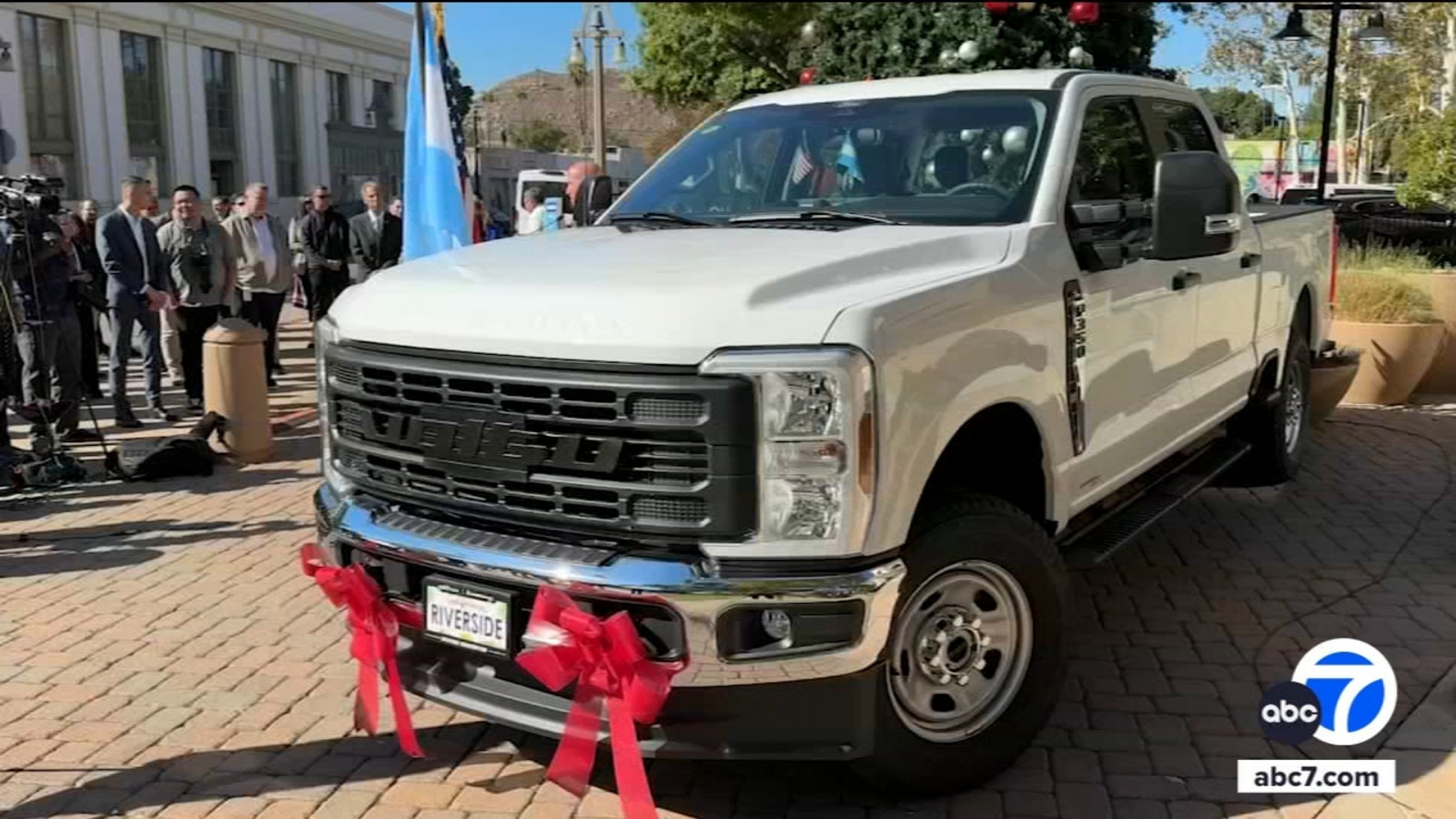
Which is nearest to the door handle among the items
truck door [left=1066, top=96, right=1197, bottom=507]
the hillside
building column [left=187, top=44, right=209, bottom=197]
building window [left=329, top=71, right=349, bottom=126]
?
truck door [left=1066, top=96, right=1197, bottom=507]

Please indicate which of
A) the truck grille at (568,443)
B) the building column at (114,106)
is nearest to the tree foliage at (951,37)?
the truck grille at (568,443)

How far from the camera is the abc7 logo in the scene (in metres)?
4.09

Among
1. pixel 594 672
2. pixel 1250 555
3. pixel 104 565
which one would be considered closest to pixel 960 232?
→ pixel 594 672

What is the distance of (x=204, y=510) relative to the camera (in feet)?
24.0

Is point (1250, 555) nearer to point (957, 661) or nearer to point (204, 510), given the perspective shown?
point (957, 661)

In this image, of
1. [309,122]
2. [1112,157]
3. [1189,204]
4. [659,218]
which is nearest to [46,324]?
[659,218]

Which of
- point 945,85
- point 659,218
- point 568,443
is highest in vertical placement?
point 945,85

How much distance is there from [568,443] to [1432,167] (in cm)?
1027

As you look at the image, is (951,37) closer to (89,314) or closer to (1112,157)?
(89,314)

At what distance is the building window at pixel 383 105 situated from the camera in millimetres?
51969

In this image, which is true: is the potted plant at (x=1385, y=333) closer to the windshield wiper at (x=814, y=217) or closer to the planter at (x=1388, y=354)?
the planter at (x=1388, y=354)

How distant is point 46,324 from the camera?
8430 mm

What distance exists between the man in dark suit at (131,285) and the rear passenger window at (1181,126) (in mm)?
7600

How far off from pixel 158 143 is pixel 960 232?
41.1 m
